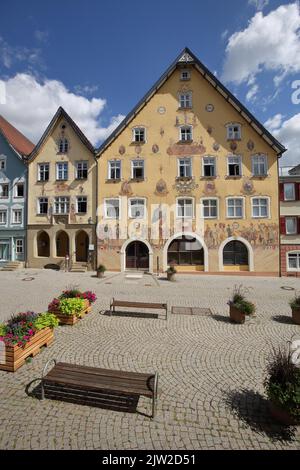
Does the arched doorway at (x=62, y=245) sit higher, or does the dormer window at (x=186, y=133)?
the dormer window at (x=186, y=133)

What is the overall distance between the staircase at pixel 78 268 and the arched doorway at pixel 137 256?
432cm

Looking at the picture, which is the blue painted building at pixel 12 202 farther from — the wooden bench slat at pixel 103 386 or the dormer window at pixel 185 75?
the wooden bench slat at pixel 103 386

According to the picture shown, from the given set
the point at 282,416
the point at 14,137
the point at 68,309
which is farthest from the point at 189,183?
the point at 14,137

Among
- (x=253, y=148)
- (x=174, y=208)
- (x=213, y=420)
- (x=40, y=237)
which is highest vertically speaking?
(x=253, y=148)

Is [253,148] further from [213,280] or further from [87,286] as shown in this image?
[87,286]

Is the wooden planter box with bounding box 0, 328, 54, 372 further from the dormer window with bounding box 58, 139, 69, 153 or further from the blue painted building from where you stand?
the dormer window with bounding box 58, 139, 69, 153

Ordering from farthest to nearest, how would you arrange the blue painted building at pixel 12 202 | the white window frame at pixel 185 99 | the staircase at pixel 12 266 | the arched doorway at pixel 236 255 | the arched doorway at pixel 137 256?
1. the blue painted building at pixel 12 202
2. the staircase at pixel 12 266
3. the arched doorway at pixel 137 256
4. the white window frame at pixel 185 99
5. the arched doorway at pixel 236 255

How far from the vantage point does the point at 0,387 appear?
538 cm

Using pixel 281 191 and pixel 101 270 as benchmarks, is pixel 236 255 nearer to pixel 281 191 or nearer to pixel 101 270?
pixel 281 191

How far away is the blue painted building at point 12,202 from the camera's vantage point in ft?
86.9

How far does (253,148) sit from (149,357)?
871 inches

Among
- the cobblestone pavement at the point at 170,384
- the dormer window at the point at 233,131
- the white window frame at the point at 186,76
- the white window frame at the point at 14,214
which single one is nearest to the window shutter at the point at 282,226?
the dormer window at the point at 233,131

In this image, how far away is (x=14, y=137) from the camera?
30.5 meters

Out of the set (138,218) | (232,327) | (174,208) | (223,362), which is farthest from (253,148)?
(223,362)
